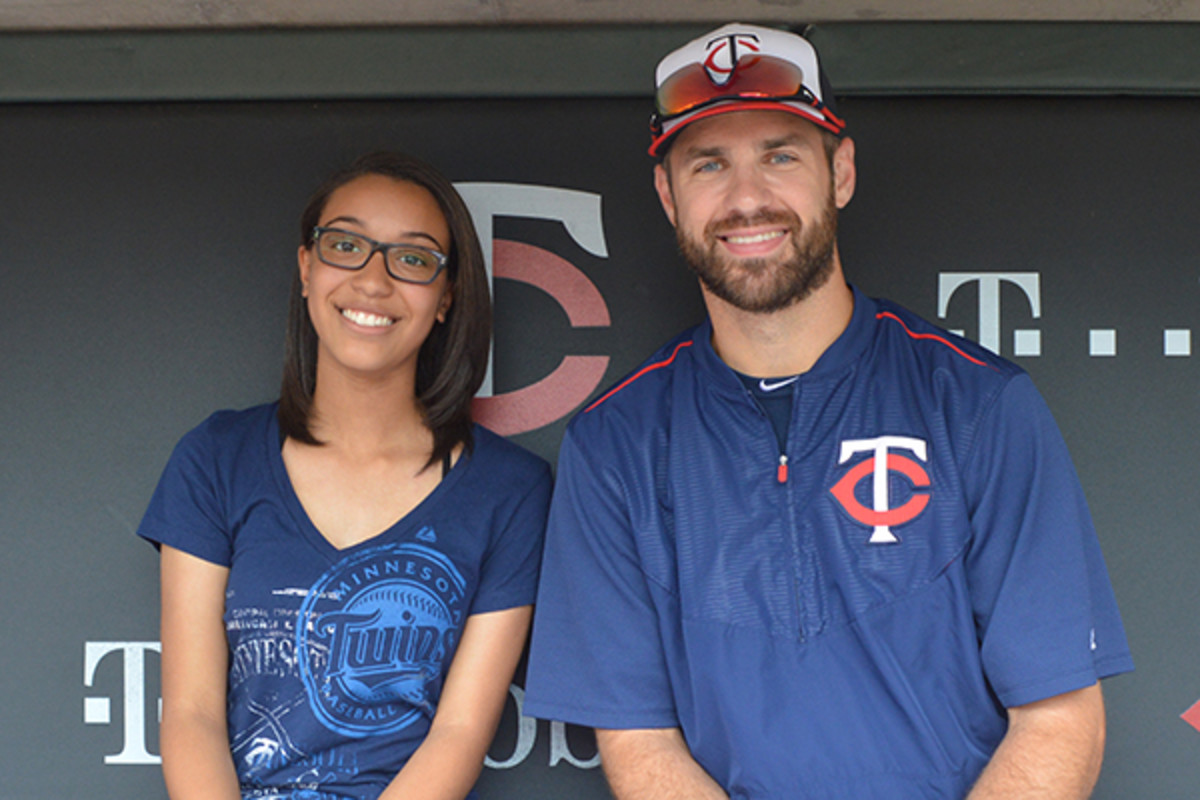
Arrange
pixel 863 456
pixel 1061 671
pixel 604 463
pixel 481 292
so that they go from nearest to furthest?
pixel 1061 671 → pixel 863 456 → pixel 604 463 → pixel 481 292

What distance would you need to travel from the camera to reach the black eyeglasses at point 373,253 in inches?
65.4

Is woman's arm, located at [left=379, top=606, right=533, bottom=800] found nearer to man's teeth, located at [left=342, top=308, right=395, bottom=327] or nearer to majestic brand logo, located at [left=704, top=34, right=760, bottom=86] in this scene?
man's teeth, located at [left=342, top=308, right=395, bottom=327]

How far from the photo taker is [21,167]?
1969 mm

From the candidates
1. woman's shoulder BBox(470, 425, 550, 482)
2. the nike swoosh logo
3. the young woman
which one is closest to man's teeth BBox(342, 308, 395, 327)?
the young woman

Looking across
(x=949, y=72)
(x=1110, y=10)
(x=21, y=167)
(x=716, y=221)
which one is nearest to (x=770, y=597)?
(x=716, y=221)

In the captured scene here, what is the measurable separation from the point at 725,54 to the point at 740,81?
2.5 inches

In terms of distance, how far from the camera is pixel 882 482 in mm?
1415

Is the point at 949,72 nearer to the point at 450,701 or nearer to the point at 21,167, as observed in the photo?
the point at 450,701

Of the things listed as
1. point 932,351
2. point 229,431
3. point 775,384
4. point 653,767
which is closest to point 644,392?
point 775,384

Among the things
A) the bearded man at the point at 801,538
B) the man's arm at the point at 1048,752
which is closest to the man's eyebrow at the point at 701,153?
the bearded man at the point at 801,538

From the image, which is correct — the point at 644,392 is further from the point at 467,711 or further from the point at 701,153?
the point at 467,711

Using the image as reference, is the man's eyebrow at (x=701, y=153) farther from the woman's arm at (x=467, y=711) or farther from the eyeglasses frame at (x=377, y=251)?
the woman's arm at (x=467, y=711)

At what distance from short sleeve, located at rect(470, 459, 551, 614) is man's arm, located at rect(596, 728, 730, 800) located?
0.29m

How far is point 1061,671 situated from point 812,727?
34 cm
